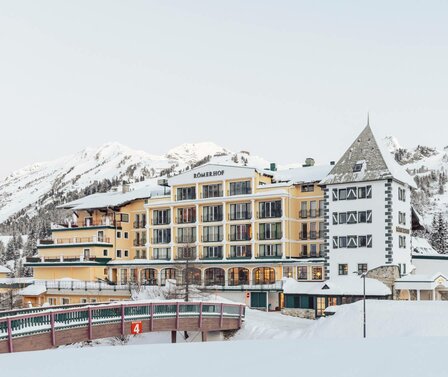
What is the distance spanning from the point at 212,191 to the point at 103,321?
37003mm

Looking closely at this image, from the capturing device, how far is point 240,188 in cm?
7406

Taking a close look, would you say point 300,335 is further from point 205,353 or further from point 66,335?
point 205,353

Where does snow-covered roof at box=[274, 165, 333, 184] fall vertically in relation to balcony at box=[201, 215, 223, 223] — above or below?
above

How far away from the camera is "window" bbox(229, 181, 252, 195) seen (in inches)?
2896

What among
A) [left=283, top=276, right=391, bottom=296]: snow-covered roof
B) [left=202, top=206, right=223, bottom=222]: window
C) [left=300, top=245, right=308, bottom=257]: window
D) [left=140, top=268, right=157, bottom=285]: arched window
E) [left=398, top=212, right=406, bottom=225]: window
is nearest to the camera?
[left=283, top=276, right=391, bottom=296]: snow-covered roof

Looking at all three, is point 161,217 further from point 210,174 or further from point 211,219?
point 210,174

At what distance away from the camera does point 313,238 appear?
7144 centimetres

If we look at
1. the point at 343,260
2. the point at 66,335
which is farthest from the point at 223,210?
the point at 66,335

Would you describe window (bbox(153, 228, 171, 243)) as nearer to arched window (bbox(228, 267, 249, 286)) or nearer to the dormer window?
arched window (bbox(228, 267, 249, 286))

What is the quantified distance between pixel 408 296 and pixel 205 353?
4530 centimetres

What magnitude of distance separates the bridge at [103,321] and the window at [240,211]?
21.7 metres

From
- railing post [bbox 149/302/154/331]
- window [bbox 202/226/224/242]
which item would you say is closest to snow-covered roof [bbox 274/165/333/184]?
window [bbox 202/226/224/242]

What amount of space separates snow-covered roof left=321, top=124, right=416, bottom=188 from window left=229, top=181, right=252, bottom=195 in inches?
429

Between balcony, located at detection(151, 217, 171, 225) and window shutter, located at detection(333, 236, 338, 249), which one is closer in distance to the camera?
window shutter, located at detection(333, 236, 338, 249)
